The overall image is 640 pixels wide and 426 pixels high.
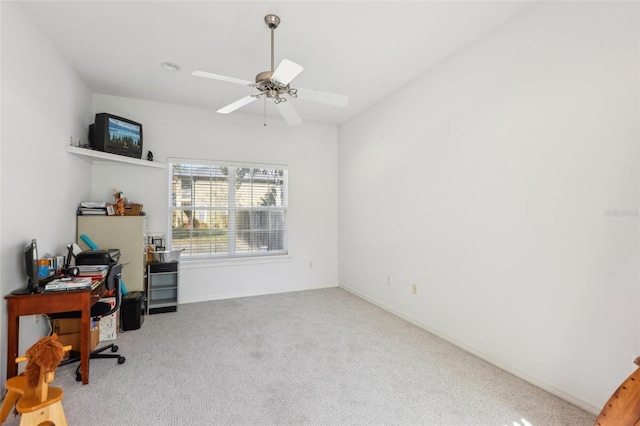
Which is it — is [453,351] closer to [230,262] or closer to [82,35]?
[230,262]

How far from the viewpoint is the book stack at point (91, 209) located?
3549mm

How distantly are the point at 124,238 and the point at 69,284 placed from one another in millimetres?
1449

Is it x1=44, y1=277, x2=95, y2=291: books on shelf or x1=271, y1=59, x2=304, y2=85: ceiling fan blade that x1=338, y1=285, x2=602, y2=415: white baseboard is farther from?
x1=44, y1=277, x2=95, y2=291: books on shelf

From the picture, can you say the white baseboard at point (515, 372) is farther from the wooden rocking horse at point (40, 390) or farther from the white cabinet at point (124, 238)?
the white cabinet at point (124, 238)

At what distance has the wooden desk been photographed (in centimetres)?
210

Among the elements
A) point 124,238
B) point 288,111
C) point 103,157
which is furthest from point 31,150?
point 288,111

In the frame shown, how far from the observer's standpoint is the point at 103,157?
3.56 meters

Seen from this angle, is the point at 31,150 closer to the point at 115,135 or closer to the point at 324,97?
the point at 115,135

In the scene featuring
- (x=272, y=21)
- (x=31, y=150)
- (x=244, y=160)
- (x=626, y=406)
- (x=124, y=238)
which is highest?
(x=272, y=21)

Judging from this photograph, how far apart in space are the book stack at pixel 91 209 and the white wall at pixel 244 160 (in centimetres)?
54

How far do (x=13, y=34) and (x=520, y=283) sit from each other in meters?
4.34

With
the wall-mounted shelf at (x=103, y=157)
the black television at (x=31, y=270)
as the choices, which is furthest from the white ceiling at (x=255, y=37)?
the black television at (x=31, y=270)

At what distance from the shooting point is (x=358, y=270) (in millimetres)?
4898

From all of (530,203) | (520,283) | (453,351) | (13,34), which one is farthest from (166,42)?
(453,351)
